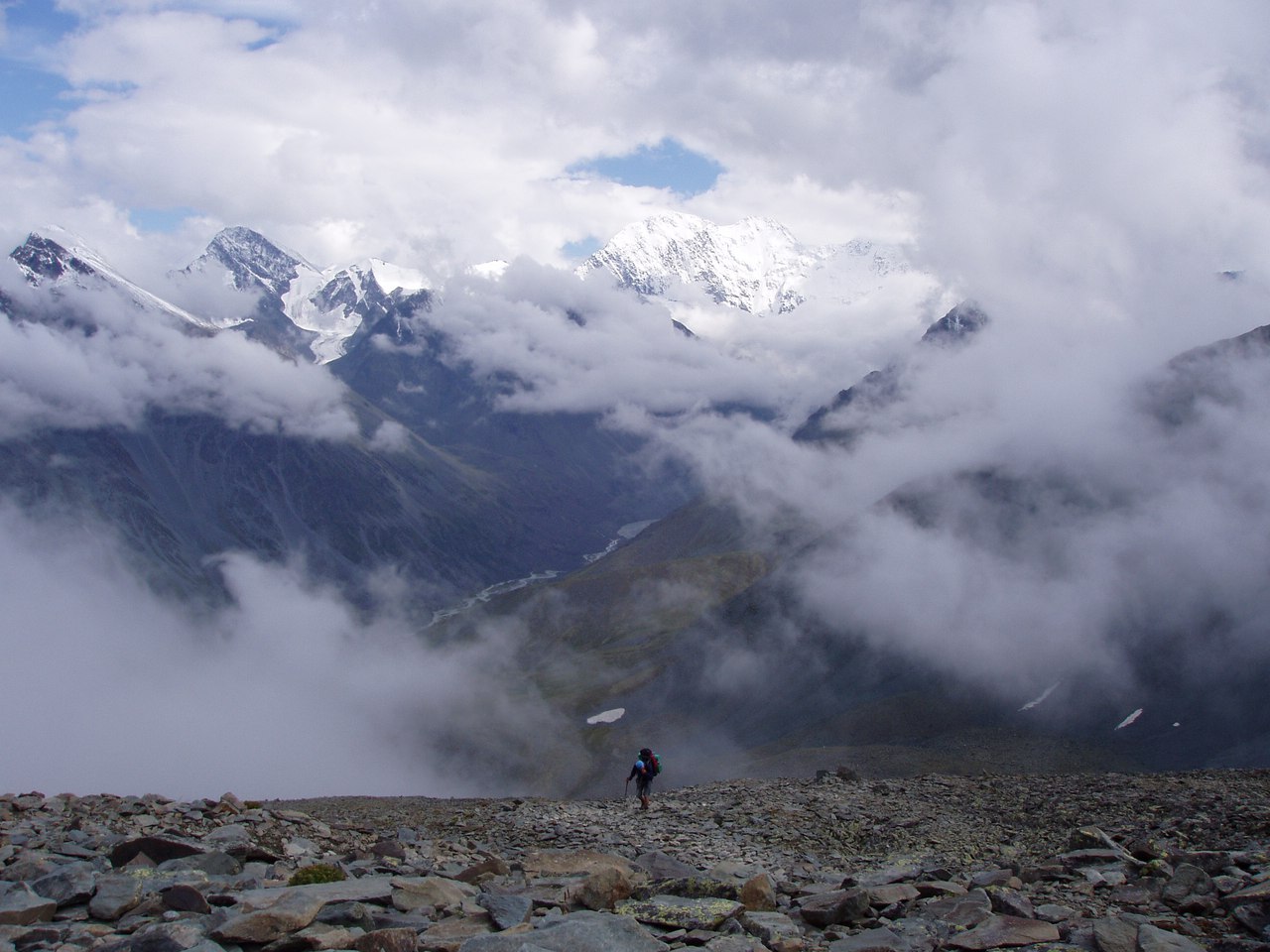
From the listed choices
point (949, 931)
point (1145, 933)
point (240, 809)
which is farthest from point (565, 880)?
point (240, 809)

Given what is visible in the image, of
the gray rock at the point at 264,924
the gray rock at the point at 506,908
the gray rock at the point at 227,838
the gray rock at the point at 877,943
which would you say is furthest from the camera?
the gray rock at the point at 227,838

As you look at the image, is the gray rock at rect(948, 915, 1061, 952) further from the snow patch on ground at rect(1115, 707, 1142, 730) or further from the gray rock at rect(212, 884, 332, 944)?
the snow patch on ground at rect(1115, 707, 1142, 730)

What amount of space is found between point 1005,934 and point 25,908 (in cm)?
1898

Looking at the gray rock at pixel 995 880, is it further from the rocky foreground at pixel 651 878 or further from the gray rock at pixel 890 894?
→ the gray rock at pixel 890 894

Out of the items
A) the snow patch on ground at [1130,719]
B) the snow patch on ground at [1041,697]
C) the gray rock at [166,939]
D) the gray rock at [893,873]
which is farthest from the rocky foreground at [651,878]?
the snow patch on ground at [1041,697]

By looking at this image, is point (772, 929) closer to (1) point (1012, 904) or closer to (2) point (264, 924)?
(1) point (1012, 904)

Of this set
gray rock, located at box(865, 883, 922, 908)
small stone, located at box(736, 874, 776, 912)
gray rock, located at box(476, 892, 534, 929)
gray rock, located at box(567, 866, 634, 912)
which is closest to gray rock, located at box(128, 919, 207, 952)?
gray rock, located at box(476, 892, 534, 929)

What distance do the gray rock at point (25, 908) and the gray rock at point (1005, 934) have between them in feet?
57.5

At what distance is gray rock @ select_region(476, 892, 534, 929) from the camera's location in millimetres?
17734

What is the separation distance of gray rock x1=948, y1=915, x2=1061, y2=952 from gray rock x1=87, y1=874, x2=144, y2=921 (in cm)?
1618

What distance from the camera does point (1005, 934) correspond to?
1714 centimetres

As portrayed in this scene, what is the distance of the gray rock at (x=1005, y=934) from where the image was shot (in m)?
16.8

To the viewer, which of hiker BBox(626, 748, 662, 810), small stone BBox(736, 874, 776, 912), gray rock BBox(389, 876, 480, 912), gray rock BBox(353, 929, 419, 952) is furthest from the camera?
hiker BBox(626, 748, 662, 810)

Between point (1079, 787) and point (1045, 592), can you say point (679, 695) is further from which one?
point (1079, 787)
